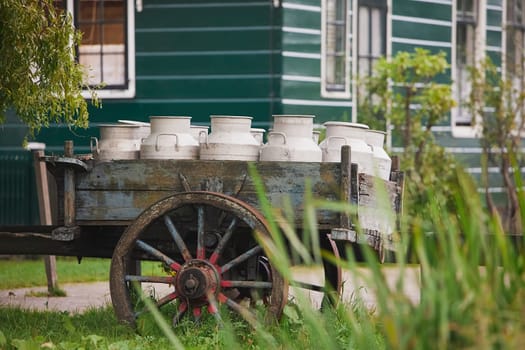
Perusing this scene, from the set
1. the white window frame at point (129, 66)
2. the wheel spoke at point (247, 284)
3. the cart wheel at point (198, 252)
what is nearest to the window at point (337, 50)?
the white window frame at point (129, 66)

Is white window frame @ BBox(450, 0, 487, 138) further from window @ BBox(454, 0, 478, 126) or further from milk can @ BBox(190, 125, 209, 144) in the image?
milk can @ BBox(190, 125, 209, 144)

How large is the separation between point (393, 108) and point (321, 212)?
8104 mm

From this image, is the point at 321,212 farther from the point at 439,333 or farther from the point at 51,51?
the point at 439,333

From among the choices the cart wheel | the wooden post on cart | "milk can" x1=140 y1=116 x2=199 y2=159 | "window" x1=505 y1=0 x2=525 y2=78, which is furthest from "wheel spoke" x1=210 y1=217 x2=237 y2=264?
"window" x1=505 y1=0 x2=525 y2=78

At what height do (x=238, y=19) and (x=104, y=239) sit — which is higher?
(x=238, y=19)

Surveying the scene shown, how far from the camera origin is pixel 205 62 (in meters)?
13.8

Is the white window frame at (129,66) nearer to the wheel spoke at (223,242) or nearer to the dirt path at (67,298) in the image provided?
the dirt path at (67,298)

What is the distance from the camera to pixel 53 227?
7047 millimetres

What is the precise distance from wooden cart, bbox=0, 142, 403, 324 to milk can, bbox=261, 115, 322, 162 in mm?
191

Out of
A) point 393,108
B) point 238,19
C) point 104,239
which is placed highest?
point 238,19

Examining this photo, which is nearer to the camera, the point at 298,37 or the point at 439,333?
the point at 439,333

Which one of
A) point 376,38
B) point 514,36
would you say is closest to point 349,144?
point 376,38

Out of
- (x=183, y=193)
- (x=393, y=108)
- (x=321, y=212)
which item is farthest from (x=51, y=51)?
(x=393, y=108)

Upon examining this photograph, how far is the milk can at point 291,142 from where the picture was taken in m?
6.61
